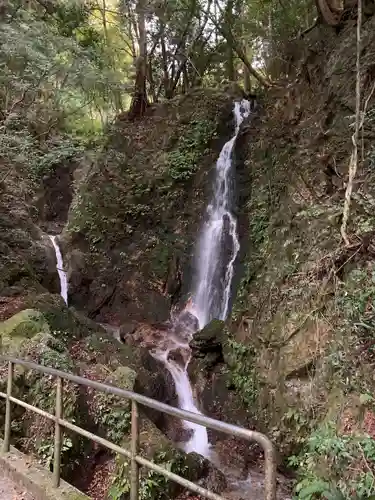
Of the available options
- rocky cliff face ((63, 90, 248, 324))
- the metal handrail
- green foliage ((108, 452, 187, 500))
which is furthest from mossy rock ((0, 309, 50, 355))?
rocky cliff face ((63, 90, 248, 324))

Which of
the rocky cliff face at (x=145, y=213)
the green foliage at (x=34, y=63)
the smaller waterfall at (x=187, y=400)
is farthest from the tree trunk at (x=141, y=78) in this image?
the smaller waterfall at (x=187, y=400)

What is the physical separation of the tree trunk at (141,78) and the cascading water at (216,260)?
16.6 feet

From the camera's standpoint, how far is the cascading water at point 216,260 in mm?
11648

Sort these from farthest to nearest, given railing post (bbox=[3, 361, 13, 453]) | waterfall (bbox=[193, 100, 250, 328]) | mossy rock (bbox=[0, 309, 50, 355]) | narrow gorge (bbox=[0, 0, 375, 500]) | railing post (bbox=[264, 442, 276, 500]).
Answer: waterfall (bbox=[193, 100, 250, 328]), mossy rock (bbox=[0, 309, 50, 355]), narrow gorge (bbox=[0, 0, 375, 500]), railing post (bbox=[3, 361, 13, 453]), railing post (bbox=[264, 442, 276, 500])

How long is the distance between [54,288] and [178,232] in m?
4.03

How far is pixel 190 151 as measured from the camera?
1514 centimetres

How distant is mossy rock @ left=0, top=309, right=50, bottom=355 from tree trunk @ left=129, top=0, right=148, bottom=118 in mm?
12291

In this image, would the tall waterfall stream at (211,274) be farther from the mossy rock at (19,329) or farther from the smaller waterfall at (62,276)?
the mossy rock at (19,329)

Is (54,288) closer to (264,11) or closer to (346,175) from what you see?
(346,175)

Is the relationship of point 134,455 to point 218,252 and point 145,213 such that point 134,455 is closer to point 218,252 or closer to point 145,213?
point 218,252

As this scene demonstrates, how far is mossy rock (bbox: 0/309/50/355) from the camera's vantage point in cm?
655

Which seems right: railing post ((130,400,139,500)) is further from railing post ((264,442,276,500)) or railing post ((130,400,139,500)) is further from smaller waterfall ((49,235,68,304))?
smaller waterfall ((49,235,68,304))

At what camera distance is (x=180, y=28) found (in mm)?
16703

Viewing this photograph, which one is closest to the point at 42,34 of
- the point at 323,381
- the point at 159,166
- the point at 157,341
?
the point at 159,166
